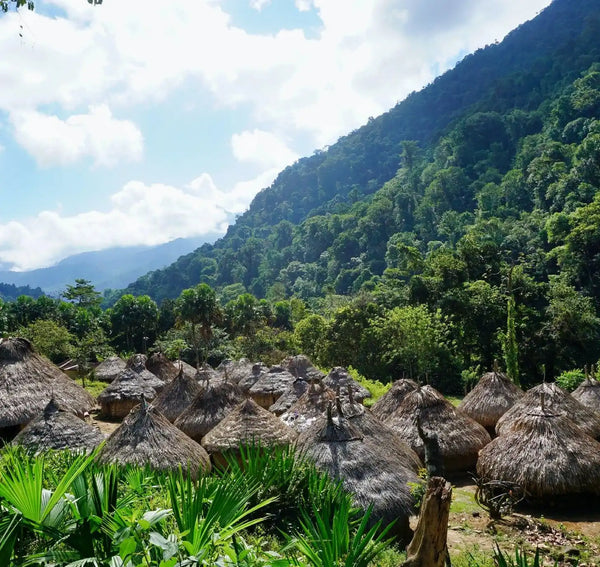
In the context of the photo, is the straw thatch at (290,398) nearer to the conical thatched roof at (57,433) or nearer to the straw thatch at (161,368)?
the conical thatched roof at (57,433)

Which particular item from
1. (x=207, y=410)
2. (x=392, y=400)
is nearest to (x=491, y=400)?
(x=392, y=400)

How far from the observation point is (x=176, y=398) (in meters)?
17.4

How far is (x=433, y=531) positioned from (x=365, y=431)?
23.7 ft

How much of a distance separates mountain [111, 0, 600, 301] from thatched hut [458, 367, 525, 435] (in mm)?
19660

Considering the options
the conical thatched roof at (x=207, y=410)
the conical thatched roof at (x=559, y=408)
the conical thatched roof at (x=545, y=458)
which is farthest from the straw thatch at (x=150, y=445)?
the conical thatched roof at (x=559, y=408)

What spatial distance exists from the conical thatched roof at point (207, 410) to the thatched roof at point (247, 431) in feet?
7.71

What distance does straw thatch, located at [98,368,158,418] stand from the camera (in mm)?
19734

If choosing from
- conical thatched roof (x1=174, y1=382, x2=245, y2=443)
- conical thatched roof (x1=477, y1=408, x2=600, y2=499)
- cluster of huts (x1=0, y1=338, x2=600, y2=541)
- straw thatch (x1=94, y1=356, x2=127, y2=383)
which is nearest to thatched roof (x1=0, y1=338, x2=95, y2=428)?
cluster of huts (x1=0, y1=338, x2=600, y2=541)

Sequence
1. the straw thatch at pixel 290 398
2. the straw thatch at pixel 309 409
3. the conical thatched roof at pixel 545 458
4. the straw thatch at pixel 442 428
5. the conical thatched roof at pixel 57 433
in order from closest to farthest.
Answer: the conical thatched roof at pixel 545 458 → the conical thatched roof at pixel 57 433 → the straw thatch at pixel 442 428 → the straw thatch at pixel 309 409 → the straw thatch at pixel 290 398

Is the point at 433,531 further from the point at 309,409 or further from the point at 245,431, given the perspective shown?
the point at 309,409

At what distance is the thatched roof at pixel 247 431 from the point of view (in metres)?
11.2

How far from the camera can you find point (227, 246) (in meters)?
119

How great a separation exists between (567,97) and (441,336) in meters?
49.0

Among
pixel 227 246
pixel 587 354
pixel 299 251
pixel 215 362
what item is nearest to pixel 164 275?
pixel 227 246
